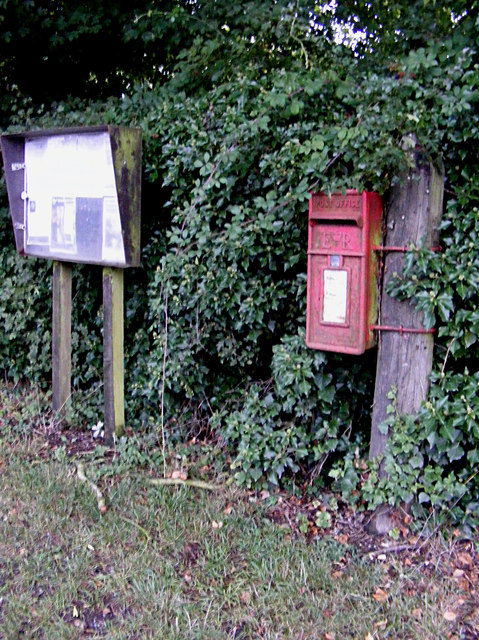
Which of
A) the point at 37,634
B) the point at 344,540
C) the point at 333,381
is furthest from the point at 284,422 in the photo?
the point at 37,634

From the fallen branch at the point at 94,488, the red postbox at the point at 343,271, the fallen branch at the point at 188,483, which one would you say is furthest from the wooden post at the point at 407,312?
the fallen branch at the point at 94,488

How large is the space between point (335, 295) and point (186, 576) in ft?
5.37

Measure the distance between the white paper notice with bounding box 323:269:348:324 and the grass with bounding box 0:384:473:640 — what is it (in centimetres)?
121

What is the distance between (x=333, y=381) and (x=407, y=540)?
0.98 meters

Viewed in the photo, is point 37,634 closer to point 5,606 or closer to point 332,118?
point 5,606

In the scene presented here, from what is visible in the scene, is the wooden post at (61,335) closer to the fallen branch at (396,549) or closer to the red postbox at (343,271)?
the red postbox at (343,271)

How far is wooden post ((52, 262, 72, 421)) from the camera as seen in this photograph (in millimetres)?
4965

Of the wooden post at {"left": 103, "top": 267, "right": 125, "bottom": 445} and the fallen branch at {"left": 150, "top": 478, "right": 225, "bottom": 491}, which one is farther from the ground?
the wooden post at {"left": 103, "top": 267, "right": 125, "bottom": 445}

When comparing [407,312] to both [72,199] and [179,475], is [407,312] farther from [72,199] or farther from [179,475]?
[72,199]

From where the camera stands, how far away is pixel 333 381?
3787 mm

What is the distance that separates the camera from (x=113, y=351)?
14.8ft

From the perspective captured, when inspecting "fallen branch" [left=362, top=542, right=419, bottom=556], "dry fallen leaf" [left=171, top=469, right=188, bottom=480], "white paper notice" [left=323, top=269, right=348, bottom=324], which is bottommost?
"fallen branch" [left=362, top=542, right=419, bottom=556]

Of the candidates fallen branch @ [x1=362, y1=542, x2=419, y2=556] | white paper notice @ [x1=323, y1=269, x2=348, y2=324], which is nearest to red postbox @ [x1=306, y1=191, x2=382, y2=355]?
white paper notice @ [x1=323, y1=269, x2=348, y2=324]

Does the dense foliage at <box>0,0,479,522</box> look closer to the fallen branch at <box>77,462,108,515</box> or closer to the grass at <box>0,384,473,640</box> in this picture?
the grass at <box>0,384,473,640</box>
